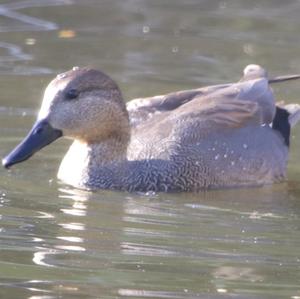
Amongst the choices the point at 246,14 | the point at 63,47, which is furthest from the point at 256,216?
the point at 246,14

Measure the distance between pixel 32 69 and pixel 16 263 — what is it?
20.2ft

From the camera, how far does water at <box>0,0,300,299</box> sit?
7977 millimetres

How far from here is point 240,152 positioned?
11.3 m

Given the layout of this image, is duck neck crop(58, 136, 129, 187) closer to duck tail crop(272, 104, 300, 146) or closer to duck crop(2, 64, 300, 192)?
duck crop(2, 64, 300, 192)

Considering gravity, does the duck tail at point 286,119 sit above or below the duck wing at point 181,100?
below

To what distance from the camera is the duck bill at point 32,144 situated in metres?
10.4

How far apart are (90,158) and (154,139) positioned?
50 centimetres

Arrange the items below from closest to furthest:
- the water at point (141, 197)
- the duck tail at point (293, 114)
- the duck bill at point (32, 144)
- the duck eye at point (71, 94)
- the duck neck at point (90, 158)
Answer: the water at point (141, 197) → the duck bill at point (32, 144) → the duck eye at point (71, 94) → the duck neck at point (90, 158) → the duck tail at point (293, 114)

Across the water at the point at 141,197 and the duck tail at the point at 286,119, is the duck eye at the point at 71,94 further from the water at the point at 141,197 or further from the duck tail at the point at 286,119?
the duck tail at the point at 286,119

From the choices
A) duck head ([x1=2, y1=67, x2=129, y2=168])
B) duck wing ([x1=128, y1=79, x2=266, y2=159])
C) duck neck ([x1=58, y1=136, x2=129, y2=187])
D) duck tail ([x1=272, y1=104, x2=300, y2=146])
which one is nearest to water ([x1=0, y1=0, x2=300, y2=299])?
duck neck ([x1=58, y1=136, x2=129, y2=187])

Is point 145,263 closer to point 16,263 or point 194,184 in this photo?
point 16,263

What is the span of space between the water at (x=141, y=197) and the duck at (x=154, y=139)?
0.60ft

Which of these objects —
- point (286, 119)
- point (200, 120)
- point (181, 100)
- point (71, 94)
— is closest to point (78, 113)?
point (71, 94)

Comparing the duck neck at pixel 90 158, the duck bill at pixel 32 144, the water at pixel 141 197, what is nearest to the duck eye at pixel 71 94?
the duck bill at pixel 32 144
